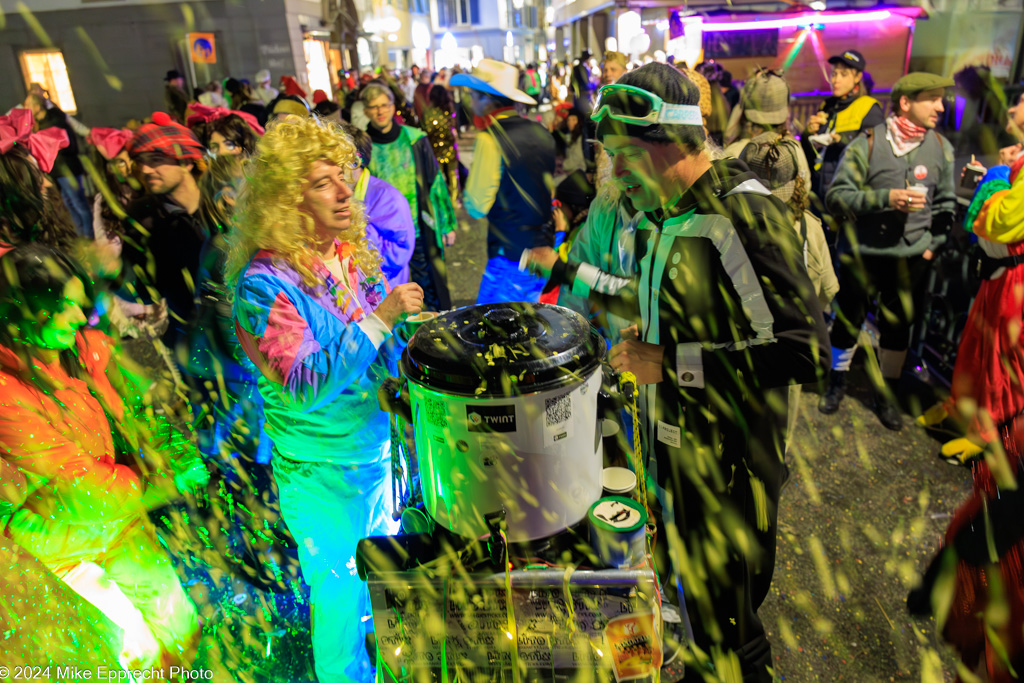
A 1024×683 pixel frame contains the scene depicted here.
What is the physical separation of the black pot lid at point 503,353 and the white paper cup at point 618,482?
14.4 inches

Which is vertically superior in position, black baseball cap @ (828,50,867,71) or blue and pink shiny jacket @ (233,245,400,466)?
black baseball cap @ (828,50,867,71)

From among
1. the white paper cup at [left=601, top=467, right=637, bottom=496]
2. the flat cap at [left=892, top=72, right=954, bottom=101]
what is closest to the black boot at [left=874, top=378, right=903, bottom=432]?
the flat cap at [left=892, top=72, right=954, bottom=101]

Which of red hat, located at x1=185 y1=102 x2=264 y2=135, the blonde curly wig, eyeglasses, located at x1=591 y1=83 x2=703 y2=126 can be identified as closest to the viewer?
eyeglasses, located at x1=591 y1=83 x2=703 y2=126

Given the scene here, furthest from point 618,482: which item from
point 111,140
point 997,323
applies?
point 111,140

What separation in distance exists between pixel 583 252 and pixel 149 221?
251 cm

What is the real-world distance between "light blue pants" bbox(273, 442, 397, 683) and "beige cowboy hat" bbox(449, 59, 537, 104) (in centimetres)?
273

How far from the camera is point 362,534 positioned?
2.37 meters

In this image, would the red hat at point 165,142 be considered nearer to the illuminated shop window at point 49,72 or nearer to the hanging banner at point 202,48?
the hanging banner at point 202,48

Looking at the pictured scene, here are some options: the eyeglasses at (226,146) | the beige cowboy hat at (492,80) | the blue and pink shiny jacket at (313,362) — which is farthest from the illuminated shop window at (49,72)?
the blue and pink shiny jacket at (313,362)

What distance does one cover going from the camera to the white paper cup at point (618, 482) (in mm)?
1670

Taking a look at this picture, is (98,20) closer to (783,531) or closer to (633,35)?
(633,35)

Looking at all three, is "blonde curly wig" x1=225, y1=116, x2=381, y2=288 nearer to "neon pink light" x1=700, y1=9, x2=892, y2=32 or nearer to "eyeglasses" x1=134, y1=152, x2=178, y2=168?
"eyeglasses" x1=134, y1=152, x2=178, y2=168

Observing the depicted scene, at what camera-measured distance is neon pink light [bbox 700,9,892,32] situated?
1608 cm

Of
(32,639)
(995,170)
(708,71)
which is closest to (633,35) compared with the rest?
(708,71)
